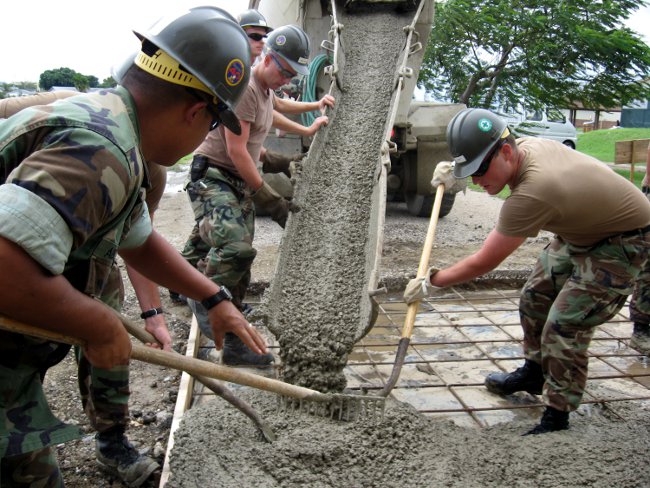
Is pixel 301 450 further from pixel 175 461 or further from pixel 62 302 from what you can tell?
pixel 62 302

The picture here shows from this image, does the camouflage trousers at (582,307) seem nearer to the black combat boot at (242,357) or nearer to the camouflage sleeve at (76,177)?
the black combat boot at (242,357)

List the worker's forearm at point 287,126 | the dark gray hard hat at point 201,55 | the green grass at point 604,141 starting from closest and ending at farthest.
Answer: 1. the dark gray hard hat at point 201,55
2. the worker's forearm at point 287,126
3. the green grass at point 604,141

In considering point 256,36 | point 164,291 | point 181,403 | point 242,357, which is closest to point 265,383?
point 181,403

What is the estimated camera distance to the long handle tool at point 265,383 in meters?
1.25

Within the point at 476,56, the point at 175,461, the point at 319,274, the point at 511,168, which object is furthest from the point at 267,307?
the point at 476,56

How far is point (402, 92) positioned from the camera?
5.00 meters

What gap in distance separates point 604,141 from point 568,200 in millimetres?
15829

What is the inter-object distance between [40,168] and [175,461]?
143cm

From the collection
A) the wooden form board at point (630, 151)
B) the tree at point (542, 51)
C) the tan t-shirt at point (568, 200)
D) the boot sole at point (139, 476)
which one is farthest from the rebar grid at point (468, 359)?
the tree at point (542, 51)

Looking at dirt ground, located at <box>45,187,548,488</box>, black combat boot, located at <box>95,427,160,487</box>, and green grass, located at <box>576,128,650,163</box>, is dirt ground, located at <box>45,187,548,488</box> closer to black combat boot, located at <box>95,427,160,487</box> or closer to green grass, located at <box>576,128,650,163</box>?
black combat boot, located at <box>95,427,160,487</box>

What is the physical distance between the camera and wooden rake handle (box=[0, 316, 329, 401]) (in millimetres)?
1176

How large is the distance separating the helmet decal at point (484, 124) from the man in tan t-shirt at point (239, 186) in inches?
51.6

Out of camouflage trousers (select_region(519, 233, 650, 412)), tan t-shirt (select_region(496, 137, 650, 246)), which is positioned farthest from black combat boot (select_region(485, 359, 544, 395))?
tan t-shirt (select_region(496, 137, 650, 246))

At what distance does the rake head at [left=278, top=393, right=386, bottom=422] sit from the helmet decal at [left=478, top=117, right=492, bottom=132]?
123 centimetres
